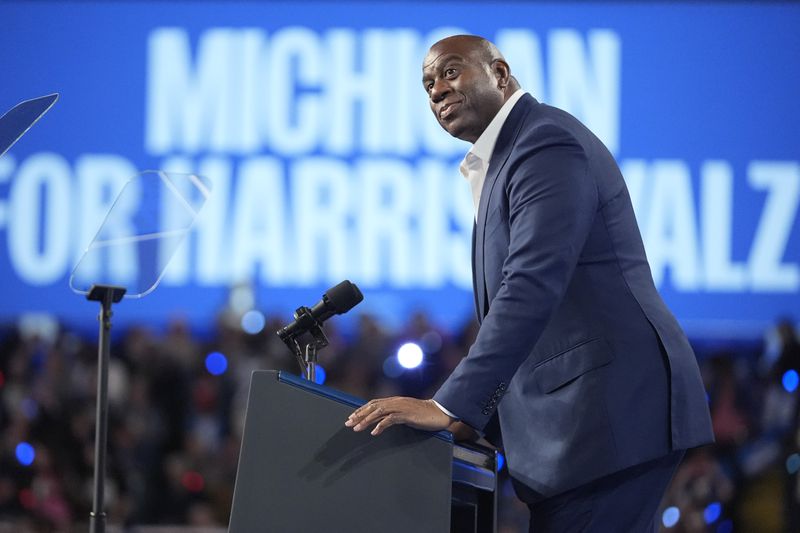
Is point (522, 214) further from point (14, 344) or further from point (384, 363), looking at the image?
point (14, 344)

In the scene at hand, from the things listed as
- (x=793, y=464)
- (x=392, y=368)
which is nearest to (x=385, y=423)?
(x=793, y=464)

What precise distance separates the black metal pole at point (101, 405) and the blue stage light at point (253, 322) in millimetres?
3933

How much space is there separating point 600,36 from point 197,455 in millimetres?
4033

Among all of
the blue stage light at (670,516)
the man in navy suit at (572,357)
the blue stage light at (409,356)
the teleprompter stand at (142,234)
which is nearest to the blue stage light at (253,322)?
the blue stage light at (409,356)

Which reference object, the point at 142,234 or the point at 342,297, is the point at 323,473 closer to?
the point at 342,297

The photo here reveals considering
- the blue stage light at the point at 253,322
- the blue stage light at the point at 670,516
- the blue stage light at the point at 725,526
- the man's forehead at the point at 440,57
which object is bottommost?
the blue stage light at the point at 725,526

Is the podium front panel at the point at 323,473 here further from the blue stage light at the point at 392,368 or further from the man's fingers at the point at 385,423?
the blue stage light at the point at 392,368

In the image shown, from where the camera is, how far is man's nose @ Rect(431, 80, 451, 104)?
7.55 ft

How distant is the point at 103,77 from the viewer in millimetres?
8242

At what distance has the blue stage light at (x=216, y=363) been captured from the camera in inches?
263

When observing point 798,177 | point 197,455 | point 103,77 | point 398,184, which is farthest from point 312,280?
point 798,177

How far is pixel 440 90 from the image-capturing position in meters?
2.31

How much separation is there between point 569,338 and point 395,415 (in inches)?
15.4

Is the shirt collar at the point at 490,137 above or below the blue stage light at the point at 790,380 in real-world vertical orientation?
above
